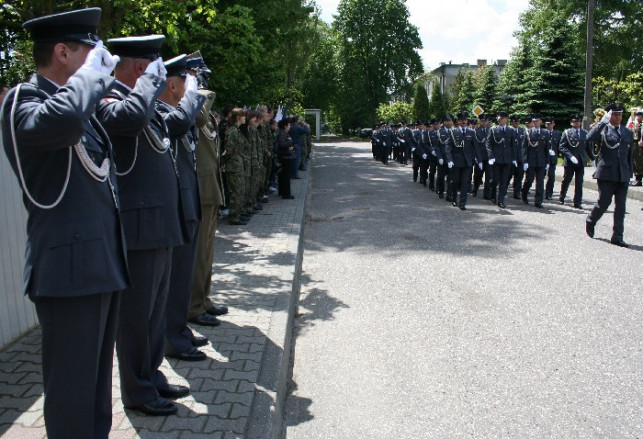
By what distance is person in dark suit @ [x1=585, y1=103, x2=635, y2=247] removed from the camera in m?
9.02

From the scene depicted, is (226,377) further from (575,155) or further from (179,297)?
(575,155)

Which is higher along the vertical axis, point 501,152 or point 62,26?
point 62,26

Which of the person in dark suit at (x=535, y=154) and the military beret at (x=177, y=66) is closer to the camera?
the military beret at (x=177, y=66)

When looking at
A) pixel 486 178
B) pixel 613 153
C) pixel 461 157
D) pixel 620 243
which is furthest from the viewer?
pixel 486 178

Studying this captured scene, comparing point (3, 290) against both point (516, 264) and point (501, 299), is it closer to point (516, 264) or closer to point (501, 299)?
point (501, 299)

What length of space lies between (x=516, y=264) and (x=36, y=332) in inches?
221

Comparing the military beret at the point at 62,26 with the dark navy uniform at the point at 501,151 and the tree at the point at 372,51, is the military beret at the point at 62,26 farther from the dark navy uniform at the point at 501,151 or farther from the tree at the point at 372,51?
the tree at the point at 372,51

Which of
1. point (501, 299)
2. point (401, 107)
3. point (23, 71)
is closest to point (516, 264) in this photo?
point (501, 299)

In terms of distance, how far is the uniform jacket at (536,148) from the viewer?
1334 cm

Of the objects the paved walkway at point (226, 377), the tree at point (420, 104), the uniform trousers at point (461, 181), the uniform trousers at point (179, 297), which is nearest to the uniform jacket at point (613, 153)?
the uniform trousers at point (461, 181)

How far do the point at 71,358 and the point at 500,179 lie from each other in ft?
38.9

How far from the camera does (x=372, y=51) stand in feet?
223

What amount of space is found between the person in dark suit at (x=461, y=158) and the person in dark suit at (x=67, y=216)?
10826 mm

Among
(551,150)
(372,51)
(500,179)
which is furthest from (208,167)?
(372,51)
